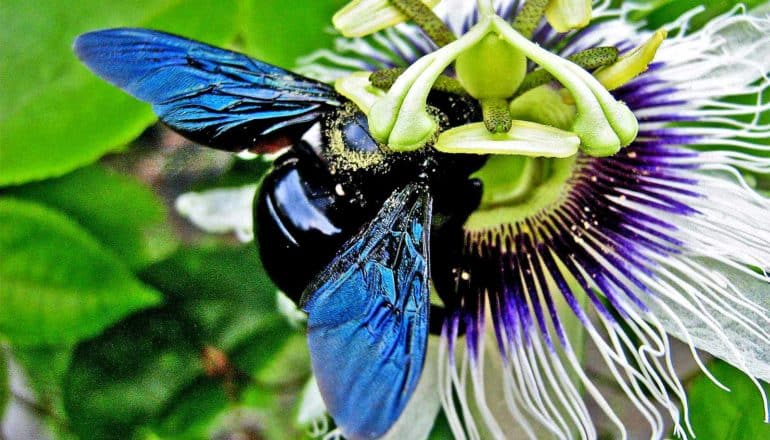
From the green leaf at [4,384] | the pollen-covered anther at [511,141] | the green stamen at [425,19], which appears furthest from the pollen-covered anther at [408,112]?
the green leaf at [4,384]

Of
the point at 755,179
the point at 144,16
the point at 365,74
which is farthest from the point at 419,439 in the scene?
the point at 144,16

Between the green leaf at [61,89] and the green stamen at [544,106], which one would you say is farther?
the green leaf at [61,89]

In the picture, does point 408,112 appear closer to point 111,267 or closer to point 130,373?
point 111,267

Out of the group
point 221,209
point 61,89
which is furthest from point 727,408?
point 61,89

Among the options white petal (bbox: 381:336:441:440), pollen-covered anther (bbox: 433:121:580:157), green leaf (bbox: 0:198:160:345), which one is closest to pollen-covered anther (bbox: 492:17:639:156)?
pollen-covered anther (bbox: 433:121:580:157)

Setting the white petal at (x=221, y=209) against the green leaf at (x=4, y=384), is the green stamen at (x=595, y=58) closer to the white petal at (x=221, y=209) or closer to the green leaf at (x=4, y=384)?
the white petal at (x=221, y=209)

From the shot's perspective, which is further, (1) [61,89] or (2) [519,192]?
(1) [61,89]
